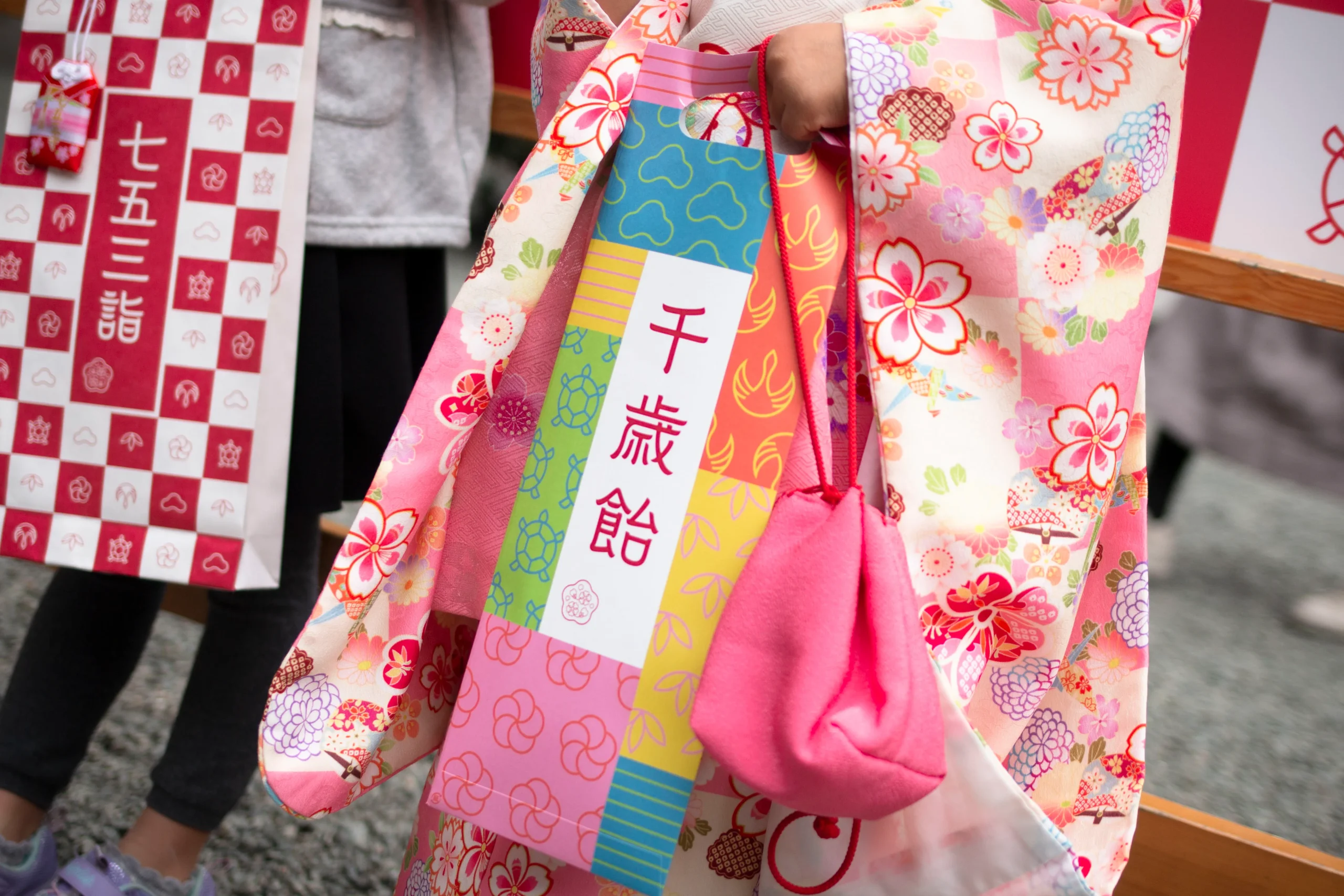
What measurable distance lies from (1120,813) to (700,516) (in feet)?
1.40

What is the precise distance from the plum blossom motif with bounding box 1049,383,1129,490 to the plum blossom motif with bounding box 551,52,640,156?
337 millimetres

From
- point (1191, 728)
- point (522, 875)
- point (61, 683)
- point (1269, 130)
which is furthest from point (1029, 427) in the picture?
point (1191, 728)

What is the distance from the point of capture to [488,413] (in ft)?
2.20

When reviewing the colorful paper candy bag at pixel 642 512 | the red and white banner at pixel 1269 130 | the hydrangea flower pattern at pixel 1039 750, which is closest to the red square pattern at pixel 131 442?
the colorful paper candy bag at pixel 642 512

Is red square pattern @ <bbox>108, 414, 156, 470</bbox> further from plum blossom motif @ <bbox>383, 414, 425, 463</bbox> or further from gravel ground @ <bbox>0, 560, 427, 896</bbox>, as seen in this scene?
gravel ground @ <bbox>0, 560, 427, 896</bbox>

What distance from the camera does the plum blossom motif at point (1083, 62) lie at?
1.91 feet

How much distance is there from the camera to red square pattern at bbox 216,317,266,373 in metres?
0.84

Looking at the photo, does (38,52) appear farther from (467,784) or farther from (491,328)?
(467,784)

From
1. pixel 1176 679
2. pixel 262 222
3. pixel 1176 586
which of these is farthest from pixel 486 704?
pixel 1176 586

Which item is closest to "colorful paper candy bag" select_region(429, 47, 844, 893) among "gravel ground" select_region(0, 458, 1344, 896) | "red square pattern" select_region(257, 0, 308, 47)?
"red square pattern" select_region(257, 0, 308, 47)

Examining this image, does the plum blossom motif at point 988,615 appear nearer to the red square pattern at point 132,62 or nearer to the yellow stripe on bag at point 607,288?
the yellow stripe on bag at point 607,288

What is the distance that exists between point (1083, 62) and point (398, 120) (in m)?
0.61

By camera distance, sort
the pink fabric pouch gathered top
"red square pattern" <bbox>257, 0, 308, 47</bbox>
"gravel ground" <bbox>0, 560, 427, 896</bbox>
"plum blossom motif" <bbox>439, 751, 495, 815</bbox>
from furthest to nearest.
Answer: "gravel ground" <bbox>0, 560, 427, 896</bbox> < "red square pattern" <bbox>257, 0, 308, 47</bbox> < "plum blossom motif" <bbox>439, 751, 495, 815</bbox> < the pink fabric pouch gathered top

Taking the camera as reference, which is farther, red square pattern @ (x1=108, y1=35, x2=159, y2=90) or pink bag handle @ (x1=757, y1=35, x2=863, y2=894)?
red square pattern @ (x1=108, y1=35, x2=159, y2=90)
